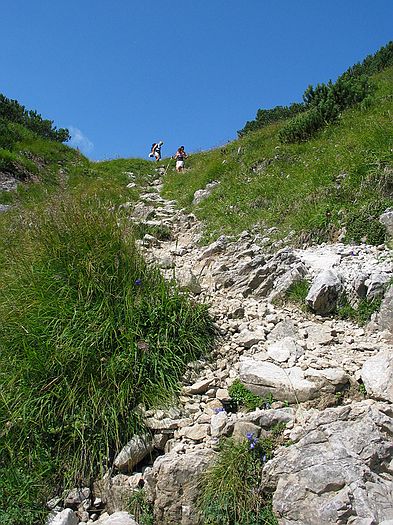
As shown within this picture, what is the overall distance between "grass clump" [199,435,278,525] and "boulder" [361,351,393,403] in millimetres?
1194

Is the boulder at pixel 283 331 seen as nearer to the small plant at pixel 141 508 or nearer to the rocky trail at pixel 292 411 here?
the rocky trail at pixel 292 411

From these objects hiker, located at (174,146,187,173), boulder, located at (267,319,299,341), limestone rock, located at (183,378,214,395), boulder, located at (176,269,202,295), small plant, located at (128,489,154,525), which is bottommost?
small plant, located at (128,489,154,525)

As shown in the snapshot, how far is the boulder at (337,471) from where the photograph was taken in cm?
339

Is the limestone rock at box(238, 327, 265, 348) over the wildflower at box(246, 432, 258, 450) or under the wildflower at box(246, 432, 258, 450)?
over

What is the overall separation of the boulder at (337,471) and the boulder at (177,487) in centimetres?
61

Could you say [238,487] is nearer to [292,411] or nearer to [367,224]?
[292,411]

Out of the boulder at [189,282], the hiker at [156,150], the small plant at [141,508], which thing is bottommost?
the small plant at [141,508]

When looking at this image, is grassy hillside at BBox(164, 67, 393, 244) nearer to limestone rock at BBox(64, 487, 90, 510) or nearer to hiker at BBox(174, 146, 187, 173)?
hiker at BBox(174, 146, 187, 173)

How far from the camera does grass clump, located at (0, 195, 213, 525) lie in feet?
15.1

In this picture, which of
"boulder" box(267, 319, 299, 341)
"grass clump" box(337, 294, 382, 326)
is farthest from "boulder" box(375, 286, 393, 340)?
"boulder" box(267, 319, 299, 341)

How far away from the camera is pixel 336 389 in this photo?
15.5ft

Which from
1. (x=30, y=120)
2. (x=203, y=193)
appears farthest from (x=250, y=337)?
(x=30, y=120)

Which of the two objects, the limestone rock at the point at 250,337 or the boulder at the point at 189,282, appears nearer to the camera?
the limestone rock at the point at 250,337

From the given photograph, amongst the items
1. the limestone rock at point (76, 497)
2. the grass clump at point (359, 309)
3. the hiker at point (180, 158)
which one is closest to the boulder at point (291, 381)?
the grass clump at point (359, 309)
